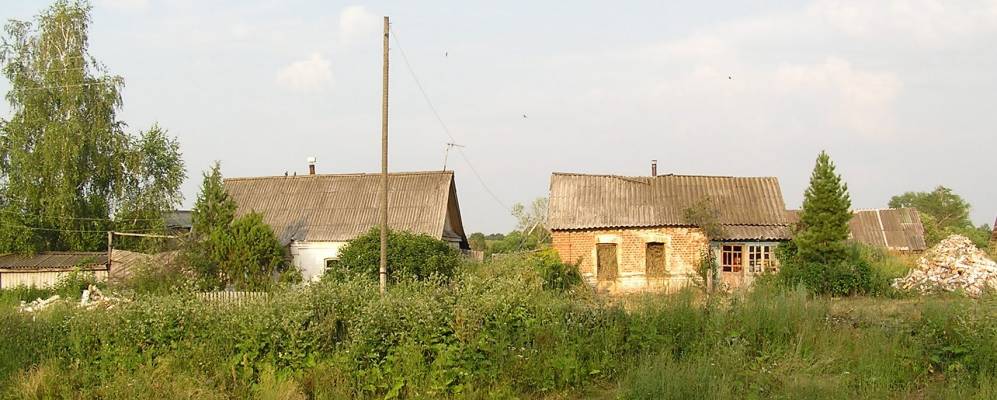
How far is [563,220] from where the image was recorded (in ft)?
76.1

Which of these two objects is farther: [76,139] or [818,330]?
[76,139]

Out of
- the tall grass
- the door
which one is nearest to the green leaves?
the door

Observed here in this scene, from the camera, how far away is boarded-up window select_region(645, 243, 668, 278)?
886 inches

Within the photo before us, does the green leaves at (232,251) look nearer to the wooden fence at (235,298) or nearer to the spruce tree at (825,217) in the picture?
the wooden fence at (235,298)

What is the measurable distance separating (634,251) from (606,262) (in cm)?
86

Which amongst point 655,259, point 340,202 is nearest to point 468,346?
point 655,259

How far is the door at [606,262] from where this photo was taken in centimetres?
2267

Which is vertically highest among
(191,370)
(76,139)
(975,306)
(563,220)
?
(76,139)

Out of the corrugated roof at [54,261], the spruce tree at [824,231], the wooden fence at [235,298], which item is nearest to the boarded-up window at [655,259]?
the spruce tree at [824,231]

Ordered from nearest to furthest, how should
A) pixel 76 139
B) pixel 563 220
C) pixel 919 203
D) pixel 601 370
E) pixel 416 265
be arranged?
pixel 601 370
pixel 416 265
pixel 563 220
pixel 76 139
pixel 919 203

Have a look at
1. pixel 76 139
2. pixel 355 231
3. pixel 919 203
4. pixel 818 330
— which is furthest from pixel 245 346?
pixel 919 203

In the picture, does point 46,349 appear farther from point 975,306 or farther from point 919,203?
point 919,203

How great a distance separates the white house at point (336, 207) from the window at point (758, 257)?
9544 millimetres

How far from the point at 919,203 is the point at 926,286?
6078cm
